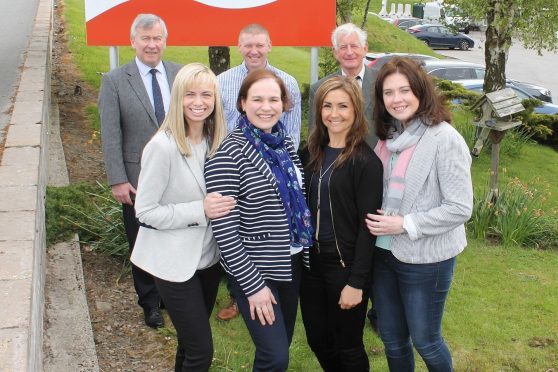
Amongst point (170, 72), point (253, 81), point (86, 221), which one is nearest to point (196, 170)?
point (253, 81)

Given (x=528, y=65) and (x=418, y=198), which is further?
(x=528, y=65)

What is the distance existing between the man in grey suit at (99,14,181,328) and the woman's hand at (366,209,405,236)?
5.45 feet

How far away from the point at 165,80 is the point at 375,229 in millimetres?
1853

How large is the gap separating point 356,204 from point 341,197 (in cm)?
8

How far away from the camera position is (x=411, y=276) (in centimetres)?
318

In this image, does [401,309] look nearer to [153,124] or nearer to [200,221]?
[200,221]

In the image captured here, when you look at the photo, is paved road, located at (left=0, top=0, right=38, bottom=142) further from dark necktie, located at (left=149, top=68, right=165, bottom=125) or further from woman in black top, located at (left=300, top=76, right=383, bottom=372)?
woman in black top, located at (left=300, top=76, right=383, bottom=372)

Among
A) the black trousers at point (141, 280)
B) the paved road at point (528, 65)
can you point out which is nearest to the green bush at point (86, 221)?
the black trousers at point (141, 280)

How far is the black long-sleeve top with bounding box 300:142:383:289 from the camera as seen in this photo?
3115mm

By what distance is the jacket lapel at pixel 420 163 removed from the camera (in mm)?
3023

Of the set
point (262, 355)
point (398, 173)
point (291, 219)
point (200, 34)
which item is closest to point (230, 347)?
point (262, 355)

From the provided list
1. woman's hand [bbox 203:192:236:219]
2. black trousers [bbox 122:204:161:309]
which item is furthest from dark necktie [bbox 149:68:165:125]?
woman's hand [bbox 203:192:236:219]

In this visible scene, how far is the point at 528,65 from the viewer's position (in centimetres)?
3038

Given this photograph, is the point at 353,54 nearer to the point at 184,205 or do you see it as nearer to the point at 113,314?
the point at 184,205
